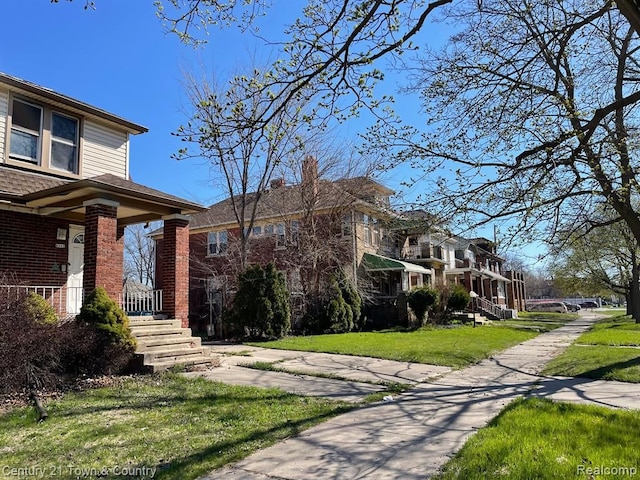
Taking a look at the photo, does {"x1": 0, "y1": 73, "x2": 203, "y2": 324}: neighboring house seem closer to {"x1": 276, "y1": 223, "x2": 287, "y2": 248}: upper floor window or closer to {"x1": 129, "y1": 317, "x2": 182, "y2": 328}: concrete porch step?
{"x1": 129, "y1": 317, "x2": 182, "y2": 328}: concrete porch step

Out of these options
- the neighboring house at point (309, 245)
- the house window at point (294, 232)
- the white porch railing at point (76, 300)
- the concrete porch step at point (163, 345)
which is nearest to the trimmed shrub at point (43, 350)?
the concrete porch step at point (163, 345)

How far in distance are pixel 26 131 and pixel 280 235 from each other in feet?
48.8

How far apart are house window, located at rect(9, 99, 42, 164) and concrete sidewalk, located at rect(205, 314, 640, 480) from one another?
10516mm

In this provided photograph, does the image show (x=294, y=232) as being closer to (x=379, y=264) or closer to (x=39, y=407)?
(x=379, y=264)

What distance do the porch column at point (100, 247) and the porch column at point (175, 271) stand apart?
160 cm

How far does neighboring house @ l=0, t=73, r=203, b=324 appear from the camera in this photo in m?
9.82

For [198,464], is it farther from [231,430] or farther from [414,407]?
[414,407]

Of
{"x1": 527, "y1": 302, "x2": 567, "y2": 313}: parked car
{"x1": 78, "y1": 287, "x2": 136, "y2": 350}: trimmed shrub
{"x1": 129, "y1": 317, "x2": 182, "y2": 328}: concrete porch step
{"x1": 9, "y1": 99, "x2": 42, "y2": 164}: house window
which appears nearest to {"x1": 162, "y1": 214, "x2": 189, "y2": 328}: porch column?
{"x1": 129, "y1": 317, "x2": 182, "y2": 328}: concrete porch step

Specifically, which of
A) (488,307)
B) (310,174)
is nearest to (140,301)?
(310,174)

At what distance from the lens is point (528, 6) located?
7695 mm

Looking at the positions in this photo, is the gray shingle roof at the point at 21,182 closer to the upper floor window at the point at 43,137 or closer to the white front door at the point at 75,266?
the upper floor window at the point at 43,137

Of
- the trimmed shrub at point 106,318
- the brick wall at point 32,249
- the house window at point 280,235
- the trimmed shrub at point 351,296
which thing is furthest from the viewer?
the house window at point 280,235

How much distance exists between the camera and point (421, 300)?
2298 cm

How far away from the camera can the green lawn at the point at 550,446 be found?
150 inches
